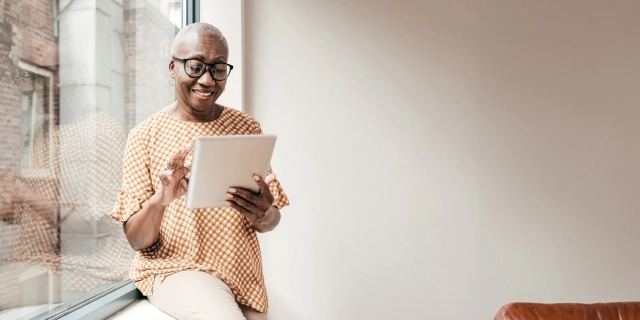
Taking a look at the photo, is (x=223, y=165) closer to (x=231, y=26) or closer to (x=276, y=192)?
(x=276, y=192)

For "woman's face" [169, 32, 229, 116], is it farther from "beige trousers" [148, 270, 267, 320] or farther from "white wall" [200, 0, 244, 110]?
"white wall" [200, 0, 244, 110]

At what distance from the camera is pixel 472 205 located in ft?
8.55

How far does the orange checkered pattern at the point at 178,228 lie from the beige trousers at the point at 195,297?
0.10 feet

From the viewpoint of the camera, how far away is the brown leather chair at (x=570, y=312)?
59.5 inches

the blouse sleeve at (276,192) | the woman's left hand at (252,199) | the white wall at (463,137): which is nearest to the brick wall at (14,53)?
the woman's left hand at (252,199)

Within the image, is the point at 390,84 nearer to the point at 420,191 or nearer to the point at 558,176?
the point at 420,191

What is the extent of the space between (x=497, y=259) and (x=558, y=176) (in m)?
0.53

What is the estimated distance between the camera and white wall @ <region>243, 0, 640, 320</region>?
8.47ft

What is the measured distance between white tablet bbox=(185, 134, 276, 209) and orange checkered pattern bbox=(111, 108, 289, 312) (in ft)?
0.80

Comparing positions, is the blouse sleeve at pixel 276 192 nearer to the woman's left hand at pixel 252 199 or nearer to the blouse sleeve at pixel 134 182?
the woman's left hand at pixel 252 199

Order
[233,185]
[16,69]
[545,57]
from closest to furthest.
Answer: [16,69] → [233,185] → [545,57]

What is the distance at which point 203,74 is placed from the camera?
151 cm

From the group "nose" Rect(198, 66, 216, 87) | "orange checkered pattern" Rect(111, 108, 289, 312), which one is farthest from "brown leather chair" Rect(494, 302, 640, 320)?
"nose" Rect(198, 66, 216, 87)

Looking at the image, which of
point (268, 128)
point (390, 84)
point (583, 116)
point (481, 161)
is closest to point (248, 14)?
point (268, 128)
